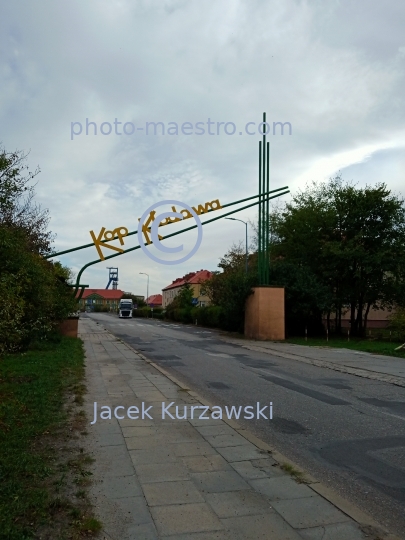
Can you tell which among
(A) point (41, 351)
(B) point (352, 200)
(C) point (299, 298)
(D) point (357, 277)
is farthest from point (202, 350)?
(B) point (352, 200)

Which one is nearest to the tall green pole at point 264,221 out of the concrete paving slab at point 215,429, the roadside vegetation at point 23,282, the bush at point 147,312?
the roadside vegetation at point 23,282

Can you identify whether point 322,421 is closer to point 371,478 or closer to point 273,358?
point 371,478

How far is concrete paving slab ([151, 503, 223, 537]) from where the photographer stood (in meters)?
3.83

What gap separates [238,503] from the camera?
14.3 ft

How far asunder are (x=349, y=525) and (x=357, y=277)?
28.2 m

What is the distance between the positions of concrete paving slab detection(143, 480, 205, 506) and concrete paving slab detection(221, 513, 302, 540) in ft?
1.65

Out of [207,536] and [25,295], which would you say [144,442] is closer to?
[207,536]

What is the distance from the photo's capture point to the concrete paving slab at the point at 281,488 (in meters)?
4.54

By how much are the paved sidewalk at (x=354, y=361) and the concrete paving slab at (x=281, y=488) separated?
814 centimetres

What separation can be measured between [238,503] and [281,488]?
0.56 metres

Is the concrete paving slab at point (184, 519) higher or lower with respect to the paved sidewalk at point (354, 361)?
lower

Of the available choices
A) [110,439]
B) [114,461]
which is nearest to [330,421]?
[110,439]

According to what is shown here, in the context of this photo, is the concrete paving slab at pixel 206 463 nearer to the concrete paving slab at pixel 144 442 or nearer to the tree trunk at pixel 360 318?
the concrete paving slab at pixel 144 442

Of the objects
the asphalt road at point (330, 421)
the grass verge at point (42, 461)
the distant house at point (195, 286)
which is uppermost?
the distant house at point (195, 286)
